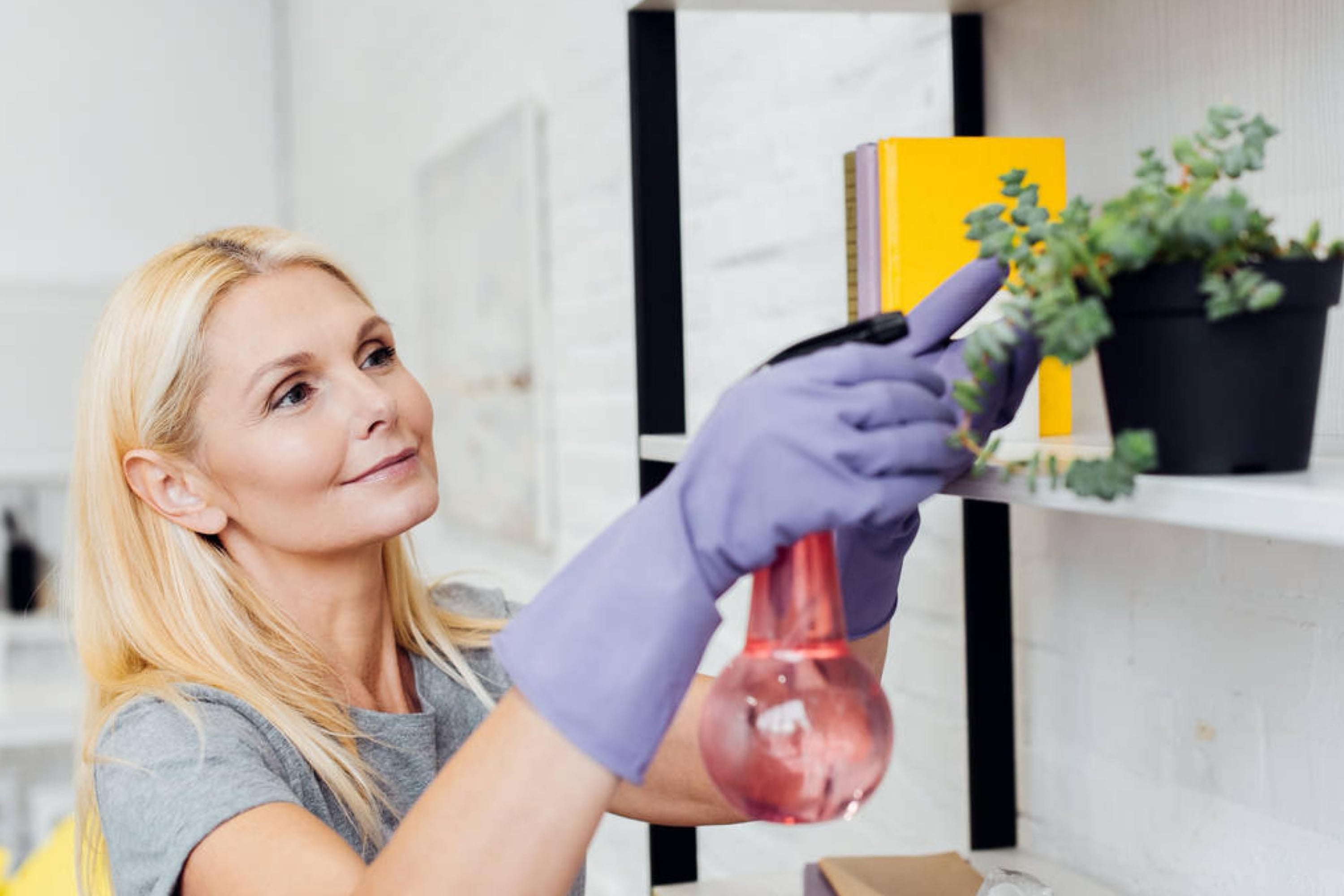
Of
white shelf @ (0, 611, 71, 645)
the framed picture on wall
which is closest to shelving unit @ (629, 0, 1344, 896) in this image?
the framed picture on wall

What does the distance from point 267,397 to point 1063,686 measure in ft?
2.68

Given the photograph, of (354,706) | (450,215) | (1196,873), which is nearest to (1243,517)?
(1196,873)

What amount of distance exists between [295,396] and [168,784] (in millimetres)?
397

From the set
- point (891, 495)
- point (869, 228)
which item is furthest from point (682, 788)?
point (891, 495)

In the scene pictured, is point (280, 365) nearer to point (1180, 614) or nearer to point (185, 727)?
point (185, 727)

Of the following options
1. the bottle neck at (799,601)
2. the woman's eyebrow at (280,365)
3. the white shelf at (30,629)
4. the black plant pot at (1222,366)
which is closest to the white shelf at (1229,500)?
the black plant pot at (1222,366)

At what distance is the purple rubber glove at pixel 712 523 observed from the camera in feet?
2.27

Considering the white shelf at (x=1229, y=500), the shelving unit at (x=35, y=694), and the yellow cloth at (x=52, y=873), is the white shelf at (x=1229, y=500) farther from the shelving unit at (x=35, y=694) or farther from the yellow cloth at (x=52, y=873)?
the shelving unit at (x=35, y=694)

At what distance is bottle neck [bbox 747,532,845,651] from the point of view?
2.36 ft

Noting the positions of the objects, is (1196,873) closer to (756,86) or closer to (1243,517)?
(1243,517)

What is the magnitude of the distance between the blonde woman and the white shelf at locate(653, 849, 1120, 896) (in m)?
0.07

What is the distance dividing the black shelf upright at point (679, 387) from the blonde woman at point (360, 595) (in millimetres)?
229

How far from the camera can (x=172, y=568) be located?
4.42ft

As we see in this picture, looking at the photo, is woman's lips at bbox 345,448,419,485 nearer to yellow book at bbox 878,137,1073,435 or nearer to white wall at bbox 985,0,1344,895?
yellow book at bbox 878,137,1073,435
